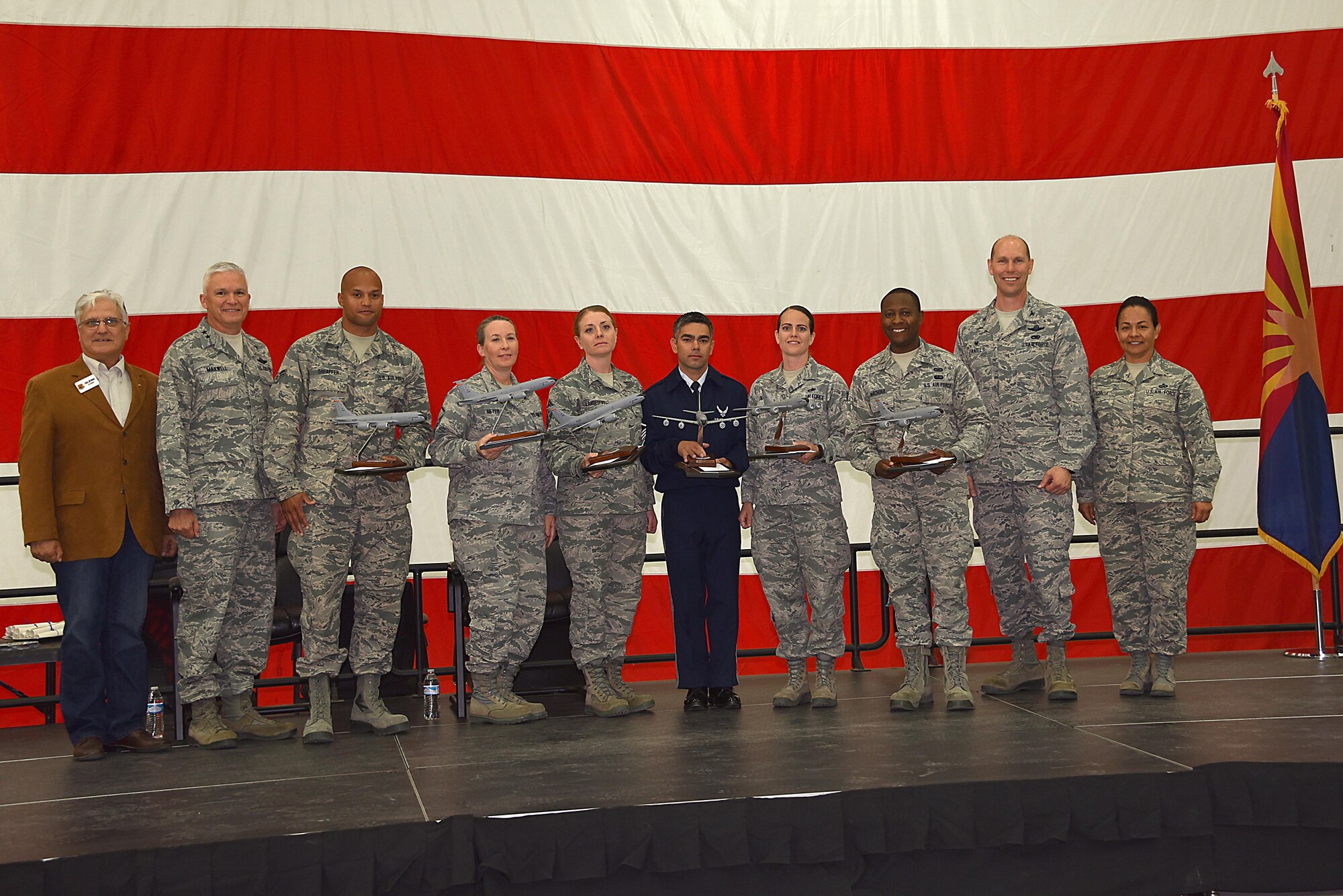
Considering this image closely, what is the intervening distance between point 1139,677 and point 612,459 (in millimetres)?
2210

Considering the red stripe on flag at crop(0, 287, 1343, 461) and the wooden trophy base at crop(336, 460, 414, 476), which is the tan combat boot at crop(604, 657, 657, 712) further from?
the red stripe on flag at crop(0, 287, 1343, 461)

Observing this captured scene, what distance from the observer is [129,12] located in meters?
5.43

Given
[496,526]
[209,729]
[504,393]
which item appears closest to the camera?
[209,729]

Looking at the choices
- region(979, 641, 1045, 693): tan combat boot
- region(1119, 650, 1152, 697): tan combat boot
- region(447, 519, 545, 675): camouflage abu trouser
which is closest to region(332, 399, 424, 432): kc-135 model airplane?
region(447, 519, 545, 675): camouflage abu trouser

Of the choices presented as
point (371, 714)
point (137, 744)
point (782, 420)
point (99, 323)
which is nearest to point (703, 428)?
point (782, 420)

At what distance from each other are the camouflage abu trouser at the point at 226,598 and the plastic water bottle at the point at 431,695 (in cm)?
64

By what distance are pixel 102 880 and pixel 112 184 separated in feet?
12.6

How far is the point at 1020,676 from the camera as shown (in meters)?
4.55

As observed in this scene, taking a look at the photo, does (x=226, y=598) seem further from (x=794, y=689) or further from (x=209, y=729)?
(x=794, y=689)

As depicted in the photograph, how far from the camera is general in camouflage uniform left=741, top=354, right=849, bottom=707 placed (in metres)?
4.29

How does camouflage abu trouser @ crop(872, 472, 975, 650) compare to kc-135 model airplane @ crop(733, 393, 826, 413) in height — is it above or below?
below

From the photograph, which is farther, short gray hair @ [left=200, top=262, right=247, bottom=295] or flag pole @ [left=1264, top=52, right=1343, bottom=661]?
flag pole @ [left=1264, top=52, right=1343, bottom=661]

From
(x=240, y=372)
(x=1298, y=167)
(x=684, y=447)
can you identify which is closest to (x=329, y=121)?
(x=240, y=372)

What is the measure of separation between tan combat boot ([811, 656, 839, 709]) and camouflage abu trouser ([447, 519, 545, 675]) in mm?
1080
